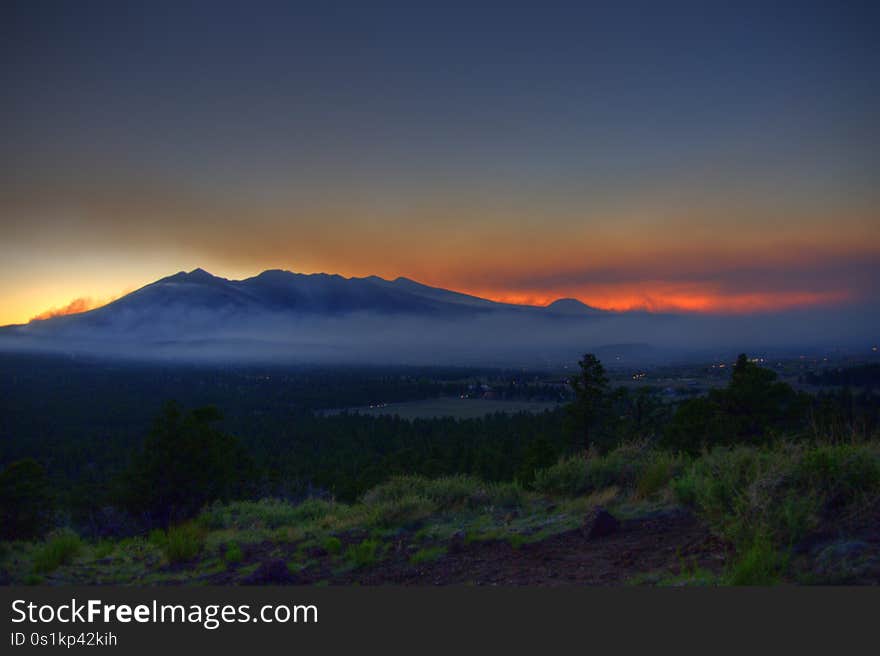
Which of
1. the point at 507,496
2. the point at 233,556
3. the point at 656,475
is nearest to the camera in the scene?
the point at 233,556

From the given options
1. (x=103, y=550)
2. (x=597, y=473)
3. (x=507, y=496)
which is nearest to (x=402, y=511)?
(x=507, y=496)

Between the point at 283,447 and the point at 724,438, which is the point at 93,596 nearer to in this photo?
the point at 724,438

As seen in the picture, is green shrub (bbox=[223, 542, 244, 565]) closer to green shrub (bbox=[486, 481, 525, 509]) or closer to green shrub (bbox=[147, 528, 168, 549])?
green shrub (bbox=[147, 528, 168, 549])

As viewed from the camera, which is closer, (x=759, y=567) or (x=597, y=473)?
(x=759, y=567)

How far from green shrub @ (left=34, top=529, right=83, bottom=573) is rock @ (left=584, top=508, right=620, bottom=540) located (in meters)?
6.35

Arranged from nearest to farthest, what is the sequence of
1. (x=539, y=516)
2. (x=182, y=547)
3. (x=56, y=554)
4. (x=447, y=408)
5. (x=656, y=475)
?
(x=56, y=554)
(x=182, y=547)
(x=539, y=516)
(x=656, y=475)
(x=447, y=408)

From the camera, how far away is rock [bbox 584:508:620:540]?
5.71 m

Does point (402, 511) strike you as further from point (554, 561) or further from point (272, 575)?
point (554, 561)

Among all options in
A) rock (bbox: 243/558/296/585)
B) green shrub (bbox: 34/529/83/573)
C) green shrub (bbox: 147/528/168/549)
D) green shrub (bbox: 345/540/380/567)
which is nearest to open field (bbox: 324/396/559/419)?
green shrub (bbox: 147/528/168/549)

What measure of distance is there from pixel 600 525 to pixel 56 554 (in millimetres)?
6647

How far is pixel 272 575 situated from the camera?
537 centimetres

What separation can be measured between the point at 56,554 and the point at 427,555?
4751mm

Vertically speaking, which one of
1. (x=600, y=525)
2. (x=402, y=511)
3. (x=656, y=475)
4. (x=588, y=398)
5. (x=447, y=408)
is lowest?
(x=447, y=408)

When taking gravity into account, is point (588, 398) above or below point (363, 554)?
below
